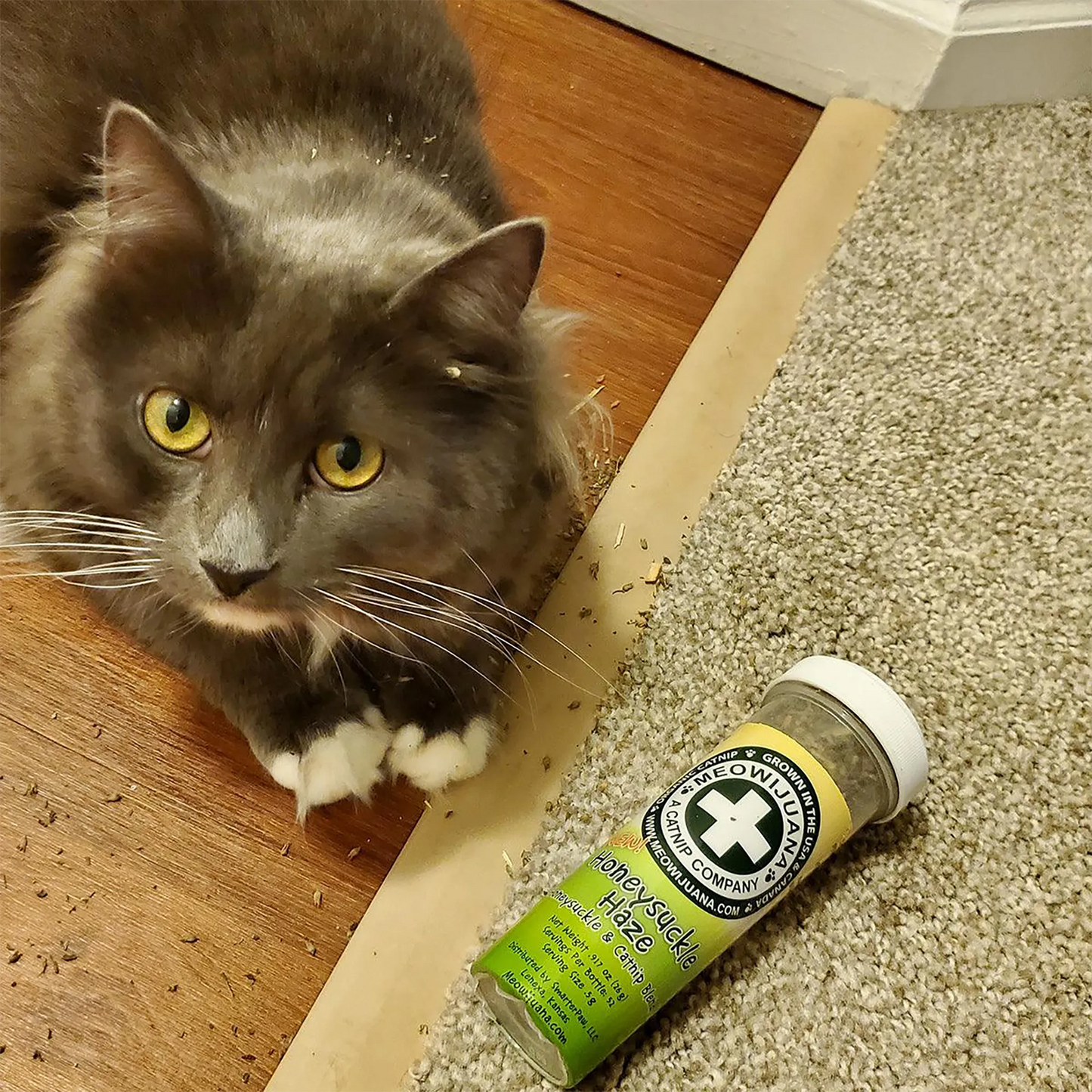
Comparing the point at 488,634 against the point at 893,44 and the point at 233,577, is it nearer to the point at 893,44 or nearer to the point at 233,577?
the point at 233,577

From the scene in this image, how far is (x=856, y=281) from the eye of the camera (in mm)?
1292

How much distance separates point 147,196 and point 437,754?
553 mm

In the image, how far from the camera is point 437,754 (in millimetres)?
986

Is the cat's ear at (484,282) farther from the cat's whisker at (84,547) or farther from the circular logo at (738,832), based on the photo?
the circular logo at (738,832)

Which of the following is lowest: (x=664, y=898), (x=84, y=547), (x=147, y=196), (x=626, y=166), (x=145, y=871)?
(x=145, y=871)

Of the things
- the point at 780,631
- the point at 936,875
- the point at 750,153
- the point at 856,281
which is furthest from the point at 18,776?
the point at 750,153

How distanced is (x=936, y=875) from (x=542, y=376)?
0.61 metres

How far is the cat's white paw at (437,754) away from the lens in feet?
3.24

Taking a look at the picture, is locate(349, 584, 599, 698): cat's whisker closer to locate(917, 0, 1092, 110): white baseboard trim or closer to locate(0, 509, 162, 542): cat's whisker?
locate(0, 509, 162, 542): cat's whisker

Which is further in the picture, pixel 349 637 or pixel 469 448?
pixel 349 637

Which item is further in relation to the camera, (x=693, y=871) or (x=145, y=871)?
(x=145, y=871)

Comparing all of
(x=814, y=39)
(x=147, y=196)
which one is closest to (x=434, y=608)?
(x=147, y=196)

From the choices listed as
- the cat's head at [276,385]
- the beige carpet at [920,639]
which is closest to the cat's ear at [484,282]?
the cat's head at [276,385]

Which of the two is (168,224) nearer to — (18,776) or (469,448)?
(469,448)
